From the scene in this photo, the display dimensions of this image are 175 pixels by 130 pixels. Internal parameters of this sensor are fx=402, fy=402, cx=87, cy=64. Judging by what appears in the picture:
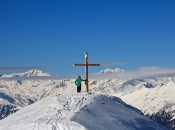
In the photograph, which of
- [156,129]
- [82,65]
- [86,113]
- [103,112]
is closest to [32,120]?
[86,113]

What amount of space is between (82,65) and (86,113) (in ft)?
45.0

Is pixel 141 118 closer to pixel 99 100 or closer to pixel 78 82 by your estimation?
pixel 99 100

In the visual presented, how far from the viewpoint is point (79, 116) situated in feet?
98.0

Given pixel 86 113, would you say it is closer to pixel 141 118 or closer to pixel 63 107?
pixel 63 107

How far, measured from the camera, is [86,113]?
3175 cm

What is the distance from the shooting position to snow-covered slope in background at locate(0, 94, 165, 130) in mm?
27359

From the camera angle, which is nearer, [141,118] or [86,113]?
[86,113]

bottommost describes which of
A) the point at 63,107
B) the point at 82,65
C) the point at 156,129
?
the point at 156,129

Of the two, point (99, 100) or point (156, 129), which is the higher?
point (99, 100)

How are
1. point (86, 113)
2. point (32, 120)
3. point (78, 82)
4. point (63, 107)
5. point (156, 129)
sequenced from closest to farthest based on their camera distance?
point (32, 120) < point (86, 113) < point (63, 107) < point (156, 129) < point (78, 82)

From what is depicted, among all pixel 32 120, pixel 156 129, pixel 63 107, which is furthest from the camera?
pixel 156 129

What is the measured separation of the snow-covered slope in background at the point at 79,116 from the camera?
27359mm

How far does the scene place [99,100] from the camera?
38.0 metres

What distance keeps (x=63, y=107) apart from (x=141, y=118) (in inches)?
310
